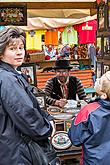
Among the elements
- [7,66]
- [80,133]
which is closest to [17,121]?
[7,66]

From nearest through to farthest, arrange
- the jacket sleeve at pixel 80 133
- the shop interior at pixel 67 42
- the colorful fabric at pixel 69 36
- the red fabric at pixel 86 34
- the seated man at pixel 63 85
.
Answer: the jacket sleeve at pixel 80 133 → the shop interior at pixel 67 42 → the seated man at pixel 63 85 → the colorful fabric at pixel 69 36 → the red fabric at pixel 86 34

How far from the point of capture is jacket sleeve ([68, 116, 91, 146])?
1916mm

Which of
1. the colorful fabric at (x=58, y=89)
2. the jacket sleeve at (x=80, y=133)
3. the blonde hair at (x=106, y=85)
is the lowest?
the jacket sleeve at (x=80, y=133)

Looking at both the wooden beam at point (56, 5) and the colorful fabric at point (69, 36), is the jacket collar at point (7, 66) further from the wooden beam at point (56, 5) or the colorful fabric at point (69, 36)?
the colorful fabric at point (69, 36)

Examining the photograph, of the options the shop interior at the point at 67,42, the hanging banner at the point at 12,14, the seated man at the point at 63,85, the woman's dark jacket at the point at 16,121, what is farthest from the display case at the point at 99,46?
the woman's dark jacket at the point at 16,121

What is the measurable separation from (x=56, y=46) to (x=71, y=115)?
188 inches

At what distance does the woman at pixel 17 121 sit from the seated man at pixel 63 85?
161 centimetres

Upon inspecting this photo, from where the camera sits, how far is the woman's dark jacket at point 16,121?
1.67 meters

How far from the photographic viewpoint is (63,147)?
2.33 metres

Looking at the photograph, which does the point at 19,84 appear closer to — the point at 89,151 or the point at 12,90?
the point at 12,90

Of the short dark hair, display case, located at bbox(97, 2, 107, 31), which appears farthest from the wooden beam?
the short dark hair

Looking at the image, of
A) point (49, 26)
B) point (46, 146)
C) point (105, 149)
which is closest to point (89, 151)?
point (105, 149)

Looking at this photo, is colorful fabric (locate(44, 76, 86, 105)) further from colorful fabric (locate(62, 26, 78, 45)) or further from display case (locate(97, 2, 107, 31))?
colorful fabric (locate(62, 26, 78, 45))

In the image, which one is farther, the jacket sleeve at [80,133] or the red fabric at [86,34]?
the red fabric at [86,34]
